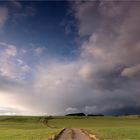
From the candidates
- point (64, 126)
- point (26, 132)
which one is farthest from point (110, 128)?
point (64, 126)

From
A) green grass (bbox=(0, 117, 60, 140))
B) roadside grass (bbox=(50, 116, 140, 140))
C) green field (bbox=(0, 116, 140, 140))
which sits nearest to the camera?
roadside grass (bbox=(50, 116, 140, 140))

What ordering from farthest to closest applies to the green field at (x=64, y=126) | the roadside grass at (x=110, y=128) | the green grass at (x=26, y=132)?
the green grass at (x=26, y=132)
the green field at (x=64, y=126)
the roadside grass at (x=110, y=128)

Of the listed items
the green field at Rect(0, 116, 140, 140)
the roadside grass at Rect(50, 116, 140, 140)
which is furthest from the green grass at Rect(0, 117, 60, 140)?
the roadside grass at Rect(50, 116, 140, 140)

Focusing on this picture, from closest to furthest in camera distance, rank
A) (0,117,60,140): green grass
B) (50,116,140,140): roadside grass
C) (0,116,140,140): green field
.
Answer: (50,116,140,140): roadside grass → (0,116,140,140): green field → (0,117,60,140): green grass

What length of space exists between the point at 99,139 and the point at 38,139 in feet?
30.0

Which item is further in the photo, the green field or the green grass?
the green grass

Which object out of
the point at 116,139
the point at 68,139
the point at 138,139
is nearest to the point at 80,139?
the point at 68,139

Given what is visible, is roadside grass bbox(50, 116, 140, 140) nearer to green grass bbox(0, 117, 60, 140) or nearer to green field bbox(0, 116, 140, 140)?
green field bbox(0, 116, 140, 140)

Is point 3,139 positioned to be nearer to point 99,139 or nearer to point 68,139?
point 68,139

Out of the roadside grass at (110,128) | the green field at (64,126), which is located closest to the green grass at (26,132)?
the green field at (64,126)

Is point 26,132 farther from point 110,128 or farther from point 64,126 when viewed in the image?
point 64,126

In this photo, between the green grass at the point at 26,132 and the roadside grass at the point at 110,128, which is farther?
the green grass at the point at 26,132

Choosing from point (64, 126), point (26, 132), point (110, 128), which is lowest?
point (26, 132)

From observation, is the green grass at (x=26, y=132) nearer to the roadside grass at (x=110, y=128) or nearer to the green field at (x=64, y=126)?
the green field at (x=64, y=126)
